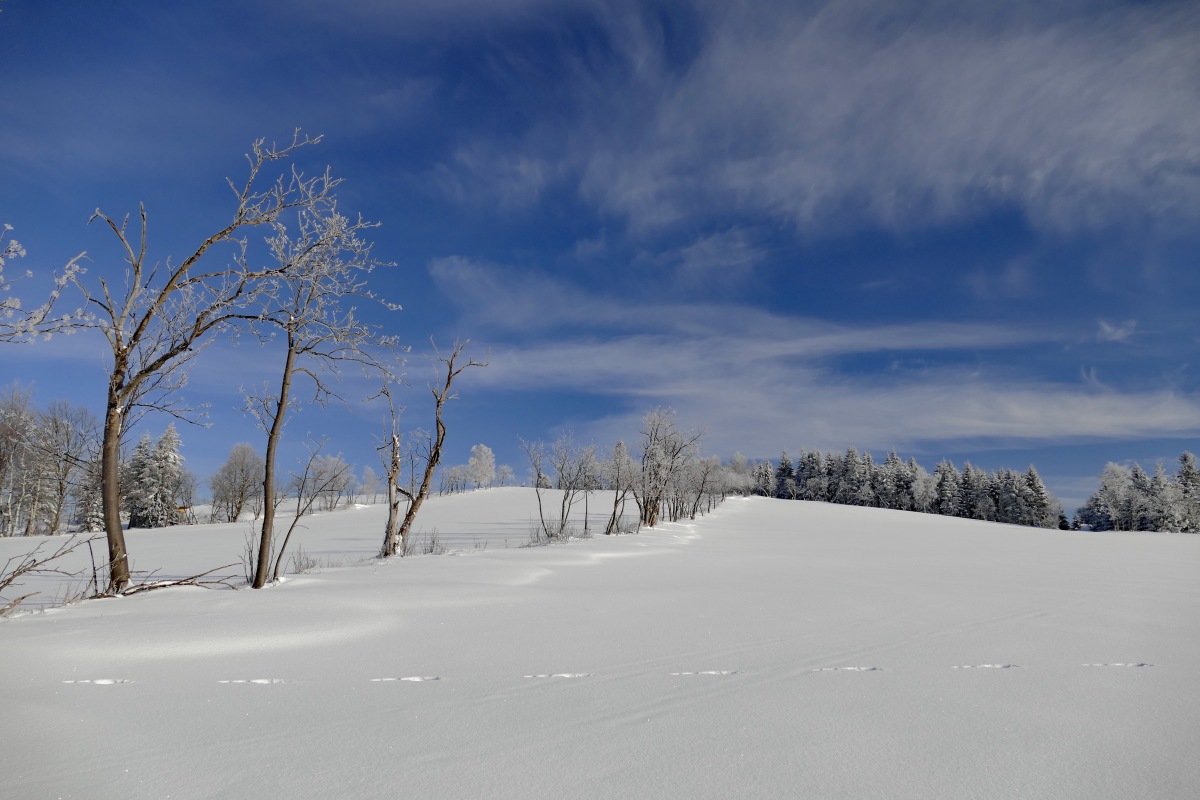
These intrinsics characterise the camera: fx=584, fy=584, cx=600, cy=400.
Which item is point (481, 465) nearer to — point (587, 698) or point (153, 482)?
point (153, 482)

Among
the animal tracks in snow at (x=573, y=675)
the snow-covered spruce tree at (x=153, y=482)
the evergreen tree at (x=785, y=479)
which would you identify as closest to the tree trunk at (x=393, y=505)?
the animal tracks in snow at (x=573, y=675)

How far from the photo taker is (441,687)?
2.84 metres

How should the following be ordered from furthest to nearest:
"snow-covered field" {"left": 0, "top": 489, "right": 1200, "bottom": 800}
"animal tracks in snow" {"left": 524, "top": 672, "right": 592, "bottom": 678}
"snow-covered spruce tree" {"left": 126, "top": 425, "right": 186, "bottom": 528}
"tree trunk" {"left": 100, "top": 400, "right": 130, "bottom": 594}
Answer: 1. "snow-covered spruce tree" {"left": 126, "top": 425, "right": 186, "bottom": 528}
2. "tree trunk" {"left": 100, "top": 400, "right": 130, "bottom": 594}
3. "animal tracks in snow" {"left": 524, "top": 672, "right": 592, "bottom": 678}
4. "snow-covered field" {"left": 0, "top": 489, "right": 1200, "bottom": 800}

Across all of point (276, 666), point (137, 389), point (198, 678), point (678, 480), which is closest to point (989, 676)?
point (276, 666)

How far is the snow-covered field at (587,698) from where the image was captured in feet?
6.32

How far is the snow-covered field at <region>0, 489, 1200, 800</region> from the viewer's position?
6.32ft

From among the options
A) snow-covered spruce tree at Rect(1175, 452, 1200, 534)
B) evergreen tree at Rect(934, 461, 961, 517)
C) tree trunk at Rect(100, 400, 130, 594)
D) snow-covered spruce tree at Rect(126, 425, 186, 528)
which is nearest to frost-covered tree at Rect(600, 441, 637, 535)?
tree trunk at Rect(100, 400, 130, 594)

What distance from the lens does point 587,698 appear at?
107 inches

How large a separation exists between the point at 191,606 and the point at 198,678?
2191 mm

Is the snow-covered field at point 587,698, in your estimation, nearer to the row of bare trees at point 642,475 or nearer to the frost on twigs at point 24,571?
the frost on twigs at point 24,571

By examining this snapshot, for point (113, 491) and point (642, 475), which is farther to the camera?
point (642, 475)

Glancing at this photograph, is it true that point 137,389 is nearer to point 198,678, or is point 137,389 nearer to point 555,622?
point 198,678

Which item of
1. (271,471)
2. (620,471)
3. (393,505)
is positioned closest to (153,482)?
(620,471)

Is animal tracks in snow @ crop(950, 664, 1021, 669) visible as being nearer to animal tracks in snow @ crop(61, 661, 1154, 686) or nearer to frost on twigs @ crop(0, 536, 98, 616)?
animal tracks in snow @ crop(61, 661, 1154, 686)
